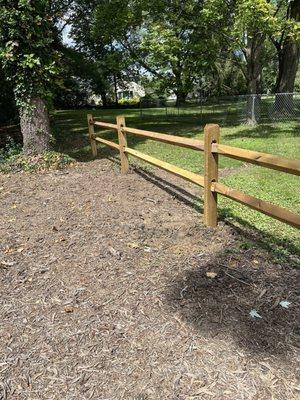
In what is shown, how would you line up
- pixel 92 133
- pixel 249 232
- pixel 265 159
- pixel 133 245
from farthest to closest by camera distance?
pixel 92 133
pixel 249 232
pixel 133 245
pixel 265 159

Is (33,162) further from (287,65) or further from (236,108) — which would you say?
(287,65)

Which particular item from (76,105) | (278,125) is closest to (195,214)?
(278,125)

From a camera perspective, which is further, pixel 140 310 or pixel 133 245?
pixel 133 245

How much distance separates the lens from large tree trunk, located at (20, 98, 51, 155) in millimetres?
7992

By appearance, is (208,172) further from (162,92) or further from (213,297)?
(162,92)

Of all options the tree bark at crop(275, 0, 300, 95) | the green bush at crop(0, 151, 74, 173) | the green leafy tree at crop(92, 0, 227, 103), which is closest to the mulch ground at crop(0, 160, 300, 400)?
the green bush at crop(0, 151, 74, 173)

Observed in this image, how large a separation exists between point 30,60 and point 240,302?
6.57 meters

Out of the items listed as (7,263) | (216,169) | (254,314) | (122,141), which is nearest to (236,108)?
(122,141)

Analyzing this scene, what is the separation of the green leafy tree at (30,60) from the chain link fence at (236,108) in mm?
8974

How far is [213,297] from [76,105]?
34.9 meters

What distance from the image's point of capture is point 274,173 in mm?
7082

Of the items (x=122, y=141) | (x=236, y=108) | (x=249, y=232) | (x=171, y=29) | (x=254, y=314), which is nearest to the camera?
(x=254, y=314)

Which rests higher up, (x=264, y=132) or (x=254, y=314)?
(x=254, y=314)

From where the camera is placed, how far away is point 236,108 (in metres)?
17.3
